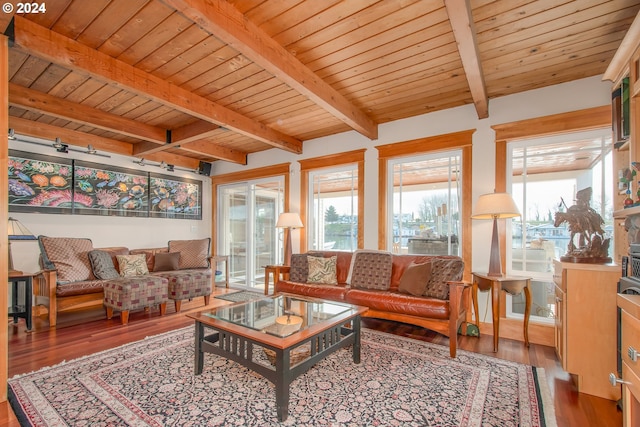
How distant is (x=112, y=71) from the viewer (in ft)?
8.08

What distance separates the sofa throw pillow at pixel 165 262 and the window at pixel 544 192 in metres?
4.55

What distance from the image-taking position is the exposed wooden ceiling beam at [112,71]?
2064 mm

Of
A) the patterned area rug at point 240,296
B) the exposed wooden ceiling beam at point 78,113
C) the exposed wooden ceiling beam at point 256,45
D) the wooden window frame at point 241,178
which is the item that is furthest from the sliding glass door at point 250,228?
the exposed wooden ceiling beam at point 256,45

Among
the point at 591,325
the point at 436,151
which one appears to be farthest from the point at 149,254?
the point at 591,325

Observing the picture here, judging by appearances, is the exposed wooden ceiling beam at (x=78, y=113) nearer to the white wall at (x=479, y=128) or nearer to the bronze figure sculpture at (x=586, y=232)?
the white wall at (x=479, y=128)

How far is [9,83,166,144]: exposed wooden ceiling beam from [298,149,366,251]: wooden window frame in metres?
2.11

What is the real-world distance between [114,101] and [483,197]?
4.05 m

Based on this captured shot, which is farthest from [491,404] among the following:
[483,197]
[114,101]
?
[114,101]

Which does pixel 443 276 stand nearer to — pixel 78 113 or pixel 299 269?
pixel 299 269

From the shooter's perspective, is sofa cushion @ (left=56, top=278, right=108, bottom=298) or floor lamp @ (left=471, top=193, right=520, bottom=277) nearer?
floor lamp @ (left=471, top=193, right=520, bottom=277)

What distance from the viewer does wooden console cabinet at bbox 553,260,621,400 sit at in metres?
1.98

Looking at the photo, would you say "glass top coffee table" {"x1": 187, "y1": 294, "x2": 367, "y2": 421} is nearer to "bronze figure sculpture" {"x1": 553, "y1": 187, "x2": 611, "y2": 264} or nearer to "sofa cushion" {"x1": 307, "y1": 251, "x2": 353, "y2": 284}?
"sofa cushion" {"x1": 307, "y1": 251, "x2": 353, "y2": 284}

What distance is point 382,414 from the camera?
176 cm

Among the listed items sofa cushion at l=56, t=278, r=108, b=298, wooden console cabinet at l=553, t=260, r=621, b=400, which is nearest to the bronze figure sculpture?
wooden console cabinet at l=553, t=260, r=621, b=400
